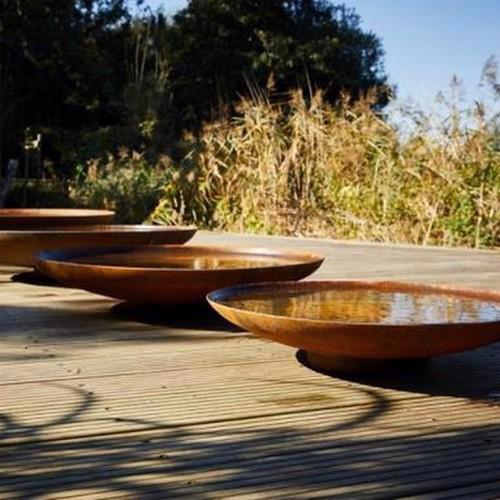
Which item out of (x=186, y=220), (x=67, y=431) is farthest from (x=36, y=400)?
(x=186, y=220)

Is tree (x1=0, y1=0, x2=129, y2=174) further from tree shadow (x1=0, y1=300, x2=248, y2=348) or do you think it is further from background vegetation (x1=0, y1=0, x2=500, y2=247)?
tree shadow (x1=0, y1=300, x2=248, y2=348)

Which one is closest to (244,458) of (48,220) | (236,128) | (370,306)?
(370,306)

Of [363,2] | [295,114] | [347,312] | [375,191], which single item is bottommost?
[347,312]

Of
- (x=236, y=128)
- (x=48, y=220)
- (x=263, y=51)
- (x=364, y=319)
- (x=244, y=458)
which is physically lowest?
(x=244, y=458)

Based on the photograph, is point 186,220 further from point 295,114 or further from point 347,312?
point 347,312

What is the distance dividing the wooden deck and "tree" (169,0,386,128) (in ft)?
44.1

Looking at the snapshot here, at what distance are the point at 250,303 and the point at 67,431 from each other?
87cm

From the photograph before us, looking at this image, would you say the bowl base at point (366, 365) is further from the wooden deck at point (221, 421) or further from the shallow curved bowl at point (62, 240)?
the shallow curved bowl at point (62, 240)

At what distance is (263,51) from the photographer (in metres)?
17.2

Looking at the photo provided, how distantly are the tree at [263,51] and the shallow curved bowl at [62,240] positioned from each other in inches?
456

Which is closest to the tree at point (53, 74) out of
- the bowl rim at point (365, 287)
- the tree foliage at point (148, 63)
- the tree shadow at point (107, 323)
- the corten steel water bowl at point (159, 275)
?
the tree foliage at point (148, 63)

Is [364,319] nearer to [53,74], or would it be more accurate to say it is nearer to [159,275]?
[159,275]

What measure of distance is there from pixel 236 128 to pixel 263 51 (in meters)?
8.61

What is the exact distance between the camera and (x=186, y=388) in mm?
2152
